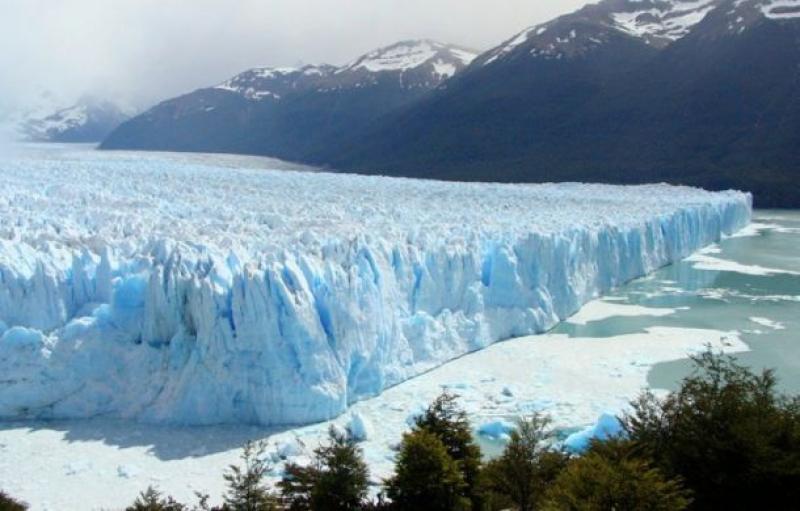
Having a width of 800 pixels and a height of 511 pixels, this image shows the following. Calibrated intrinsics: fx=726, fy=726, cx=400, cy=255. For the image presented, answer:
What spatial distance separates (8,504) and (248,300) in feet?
12.6

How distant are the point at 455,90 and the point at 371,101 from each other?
25898mm

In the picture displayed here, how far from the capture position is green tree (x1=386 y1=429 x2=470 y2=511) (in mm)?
6566

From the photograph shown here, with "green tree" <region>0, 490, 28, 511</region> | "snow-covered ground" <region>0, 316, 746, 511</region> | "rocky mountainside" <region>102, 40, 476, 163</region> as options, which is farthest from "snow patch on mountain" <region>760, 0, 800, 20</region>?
"green tree" <region>0, 490, 28, 511</region>

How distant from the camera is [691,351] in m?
12.7

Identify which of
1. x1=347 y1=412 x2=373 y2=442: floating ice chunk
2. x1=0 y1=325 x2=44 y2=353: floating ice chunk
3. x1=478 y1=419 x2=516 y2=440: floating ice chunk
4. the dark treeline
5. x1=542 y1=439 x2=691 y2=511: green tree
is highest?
x1=0 y1=325 x2=44 y2=353: floating ice chunk

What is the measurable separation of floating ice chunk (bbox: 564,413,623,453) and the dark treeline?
72cm

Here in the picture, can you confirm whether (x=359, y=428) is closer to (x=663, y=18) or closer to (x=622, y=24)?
(x=622, y=24)

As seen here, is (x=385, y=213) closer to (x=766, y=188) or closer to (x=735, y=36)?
(x=766, y=188)

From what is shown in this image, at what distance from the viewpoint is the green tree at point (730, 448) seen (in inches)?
268

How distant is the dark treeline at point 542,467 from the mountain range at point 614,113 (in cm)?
4051

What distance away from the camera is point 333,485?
657cm

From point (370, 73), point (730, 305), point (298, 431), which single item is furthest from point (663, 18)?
point (298, 431)

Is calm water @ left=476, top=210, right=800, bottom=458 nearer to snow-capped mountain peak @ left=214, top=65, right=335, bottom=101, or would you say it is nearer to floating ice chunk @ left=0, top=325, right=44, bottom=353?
floating ice chunk @ left=0, top=325, right=44, bottom=353

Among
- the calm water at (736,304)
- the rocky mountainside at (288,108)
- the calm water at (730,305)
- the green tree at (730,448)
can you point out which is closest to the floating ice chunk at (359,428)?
the calm water at (730,305)
